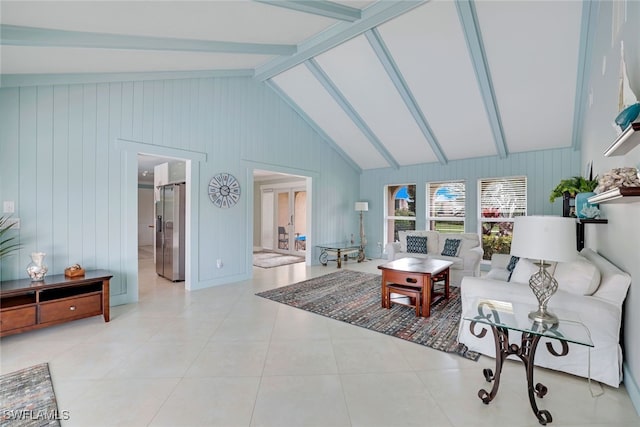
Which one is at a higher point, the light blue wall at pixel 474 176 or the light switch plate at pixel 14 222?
the light blue wall at pixel 474 176

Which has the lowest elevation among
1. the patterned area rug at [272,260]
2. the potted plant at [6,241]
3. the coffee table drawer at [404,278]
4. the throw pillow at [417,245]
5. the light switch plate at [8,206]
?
the patterned area rug at [272,260]

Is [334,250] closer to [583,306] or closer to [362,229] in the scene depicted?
[362,229]

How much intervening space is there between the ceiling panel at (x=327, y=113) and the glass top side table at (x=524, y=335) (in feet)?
15.2

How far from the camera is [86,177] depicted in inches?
138

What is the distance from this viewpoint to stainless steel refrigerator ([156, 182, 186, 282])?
5.04 meters

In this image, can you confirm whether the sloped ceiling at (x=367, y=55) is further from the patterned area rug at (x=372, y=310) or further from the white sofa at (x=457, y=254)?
the patterned area rug at (x=372, y=310)

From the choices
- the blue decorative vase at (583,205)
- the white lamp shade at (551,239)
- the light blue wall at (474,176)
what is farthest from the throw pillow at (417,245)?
the white lamp shade at (551,239)

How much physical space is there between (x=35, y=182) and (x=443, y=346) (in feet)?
15.0

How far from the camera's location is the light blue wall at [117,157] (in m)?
3.12

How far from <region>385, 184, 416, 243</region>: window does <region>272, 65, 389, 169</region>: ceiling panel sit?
0.80 meters

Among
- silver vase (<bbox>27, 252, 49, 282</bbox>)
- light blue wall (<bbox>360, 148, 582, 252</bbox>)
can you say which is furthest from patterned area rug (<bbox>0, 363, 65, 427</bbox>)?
light blue wall (<bbox>360, 148, 582, 252</bbox>)

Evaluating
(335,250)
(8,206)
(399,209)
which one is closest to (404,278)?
(335,250)

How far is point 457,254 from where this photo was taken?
5.11 meters

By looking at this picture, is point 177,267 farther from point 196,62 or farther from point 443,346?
point 443,346
